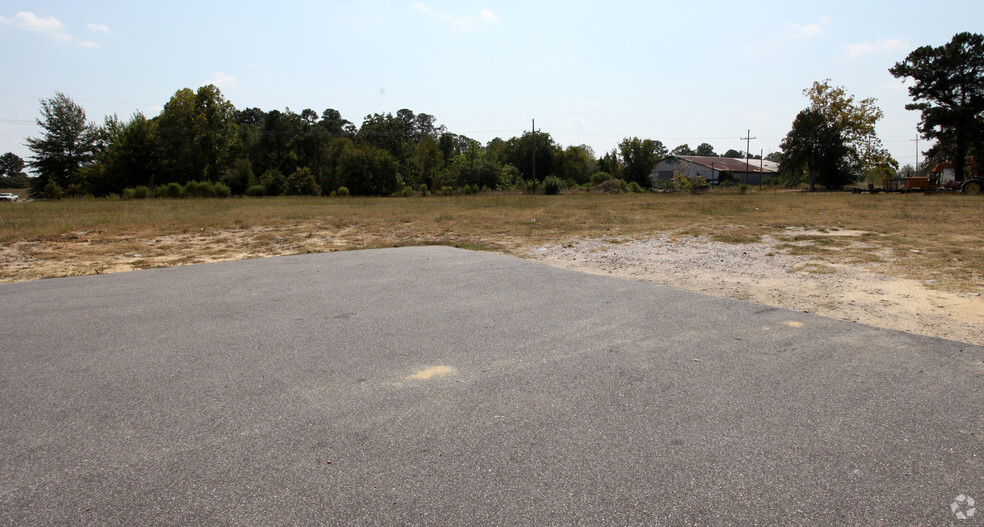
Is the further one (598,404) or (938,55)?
(938,55)

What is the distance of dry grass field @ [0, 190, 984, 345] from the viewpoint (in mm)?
6145

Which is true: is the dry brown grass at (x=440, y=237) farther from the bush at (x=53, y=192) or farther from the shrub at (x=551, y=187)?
the bush at (x=53, y=192)

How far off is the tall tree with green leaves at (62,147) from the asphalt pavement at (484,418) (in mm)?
63381

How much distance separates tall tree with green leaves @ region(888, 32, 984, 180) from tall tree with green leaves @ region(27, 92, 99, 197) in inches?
3140

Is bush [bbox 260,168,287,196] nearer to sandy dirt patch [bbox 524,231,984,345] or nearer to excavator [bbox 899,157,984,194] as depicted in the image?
sandy dirt patch [bbox 524,231,984,345]

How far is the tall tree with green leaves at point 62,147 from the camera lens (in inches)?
2149

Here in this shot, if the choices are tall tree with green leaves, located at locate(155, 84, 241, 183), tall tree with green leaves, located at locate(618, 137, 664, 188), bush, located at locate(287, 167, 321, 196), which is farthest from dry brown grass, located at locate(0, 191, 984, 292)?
tall tree with green leaves, located at locate(618, 137, 664, 188)

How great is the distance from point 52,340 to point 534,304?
Answer: 4.53 metres

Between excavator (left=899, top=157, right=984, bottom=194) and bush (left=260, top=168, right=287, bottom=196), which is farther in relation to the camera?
bush (left=260, top=168, right=287, bottom=196)

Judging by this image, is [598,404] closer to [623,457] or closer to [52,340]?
[623,457]

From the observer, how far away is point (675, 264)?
878cm

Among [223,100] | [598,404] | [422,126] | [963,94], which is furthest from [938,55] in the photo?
[422,126]

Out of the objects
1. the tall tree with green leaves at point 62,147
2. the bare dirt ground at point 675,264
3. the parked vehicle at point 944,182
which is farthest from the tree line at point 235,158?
the bare dirt ground at point 675,264

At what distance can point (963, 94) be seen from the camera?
4425 centimetres
